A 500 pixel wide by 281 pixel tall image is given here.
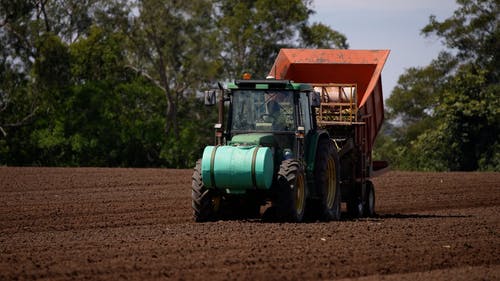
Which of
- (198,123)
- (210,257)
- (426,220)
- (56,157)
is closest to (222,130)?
(426,220)

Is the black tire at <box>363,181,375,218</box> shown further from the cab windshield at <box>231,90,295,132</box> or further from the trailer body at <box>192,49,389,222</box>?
the cab windshield at <box>231,90,295,132</box>

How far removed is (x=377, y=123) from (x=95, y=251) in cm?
1020

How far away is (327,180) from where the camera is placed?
1673cm

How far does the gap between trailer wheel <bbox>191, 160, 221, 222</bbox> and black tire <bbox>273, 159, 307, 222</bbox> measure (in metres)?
0.97

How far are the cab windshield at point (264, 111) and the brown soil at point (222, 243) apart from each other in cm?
149

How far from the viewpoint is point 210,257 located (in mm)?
11266

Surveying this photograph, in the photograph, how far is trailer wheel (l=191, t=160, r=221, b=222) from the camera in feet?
50.2

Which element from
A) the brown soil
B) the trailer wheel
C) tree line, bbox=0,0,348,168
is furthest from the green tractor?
tree line, bbox=0,0,348,168

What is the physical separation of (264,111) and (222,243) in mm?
3754

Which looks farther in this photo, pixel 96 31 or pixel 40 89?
pixel 96 31

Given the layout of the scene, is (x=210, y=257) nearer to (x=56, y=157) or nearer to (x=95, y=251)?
(x=95, y=251)

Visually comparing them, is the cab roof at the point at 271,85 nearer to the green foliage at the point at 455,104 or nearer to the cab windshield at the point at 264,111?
the cab windshield at the point at 264,111

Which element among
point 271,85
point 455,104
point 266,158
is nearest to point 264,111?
point 271,85

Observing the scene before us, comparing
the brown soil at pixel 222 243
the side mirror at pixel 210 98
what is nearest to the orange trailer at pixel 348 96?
the brown soil at pixel 222 243
